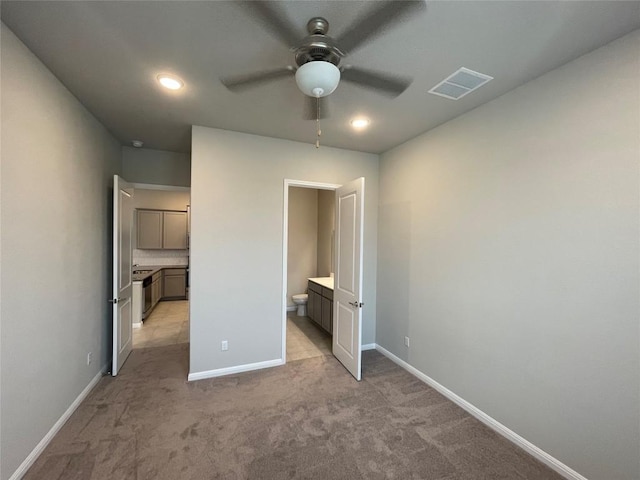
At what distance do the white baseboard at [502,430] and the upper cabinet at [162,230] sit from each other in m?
5.84

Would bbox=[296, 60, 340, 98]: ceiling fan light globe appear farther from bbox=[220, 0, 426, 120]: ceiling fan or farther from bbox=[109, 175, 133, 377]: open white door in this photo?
bbox=[109, 175, 133, 377]: open white door

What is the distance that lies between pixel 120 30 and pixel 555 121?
2.82 metres

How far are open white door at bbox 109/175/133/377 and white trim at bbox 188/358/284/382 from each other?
2.98 ft

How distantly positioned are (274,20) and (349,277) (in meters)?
2.45

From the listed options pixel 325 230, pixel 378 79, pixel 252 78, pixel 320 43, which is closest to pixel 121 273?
pixel 252 78

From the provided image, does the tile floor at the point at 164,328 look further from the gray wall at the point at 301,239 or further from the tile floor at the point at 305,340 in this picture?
the gray wall at the point at 301,239

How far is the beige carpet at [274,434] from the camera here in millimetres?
1796

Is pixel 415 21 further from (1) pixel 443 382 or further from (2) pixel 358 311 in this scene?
(1) pixel 443 382

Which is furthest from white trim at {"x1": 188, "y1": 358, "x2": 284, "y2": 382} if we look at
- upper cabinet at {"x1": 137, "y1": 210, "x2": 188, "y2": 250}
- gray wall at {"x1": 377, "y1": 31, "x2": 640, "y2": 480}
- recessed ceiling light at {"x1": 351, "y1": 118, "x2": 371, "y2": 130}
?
upper cabinet at {"x1": 137, "y1": 210, "x2": 188, "y2": 250}

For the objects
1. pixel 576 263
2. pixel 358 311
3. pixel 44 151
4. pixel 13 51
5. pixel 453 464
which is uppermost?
pixel 13 51

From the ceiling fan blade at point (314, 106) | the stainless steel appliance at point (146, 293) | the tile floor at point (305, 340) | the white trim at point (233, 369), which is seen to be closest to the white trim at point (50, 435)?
the white trim at point (233, 369)

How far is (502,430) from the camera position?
2145mm

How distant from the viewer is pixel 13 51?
160cm

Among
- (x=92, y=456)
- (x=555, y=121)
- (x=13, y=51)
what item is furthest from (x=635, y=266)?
(x=13, y=51)
